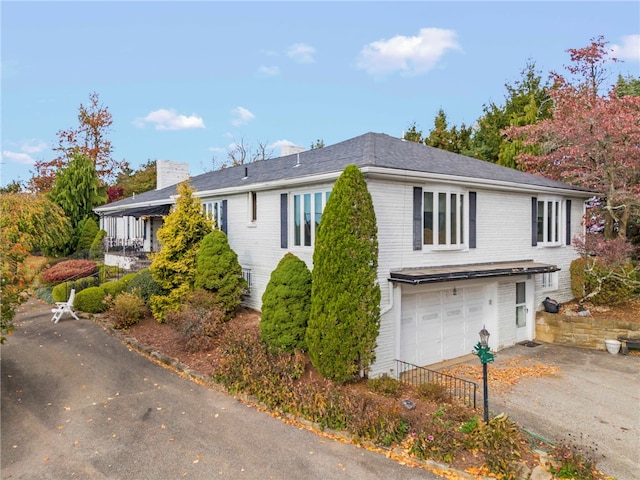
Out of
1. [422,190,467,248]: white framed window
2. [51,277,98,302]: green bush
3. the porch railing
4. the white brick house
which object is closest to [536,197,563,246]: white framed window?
the white brick house

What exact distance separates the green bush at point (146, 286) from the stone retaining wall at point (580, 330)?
1333cm

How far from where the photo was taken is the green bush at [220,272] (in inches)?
472

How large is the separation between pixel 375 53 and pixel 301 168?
7572 mm

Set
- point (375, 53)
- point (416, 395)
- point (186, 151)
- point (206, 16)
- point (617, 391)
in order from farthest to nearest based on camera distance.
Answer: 1. point (186, 151)
2. point (375, 53)
3. point (206, 16)
4. point (617, 391)
5. point (416, 395)

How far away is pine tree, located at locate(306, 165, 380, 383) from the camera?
8.39 meters

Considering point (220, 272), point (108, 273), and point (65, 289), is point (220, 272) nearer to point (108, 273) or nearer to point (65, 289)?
point (65, 289)

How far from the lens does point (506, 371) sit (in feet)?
34.9

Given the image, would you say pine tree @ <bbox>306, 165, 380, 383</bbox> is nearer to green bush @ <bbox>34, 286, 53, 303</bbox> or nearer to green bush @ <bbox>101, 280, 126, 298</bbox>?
green bush @ <bbox>101, 280, 126, 298</bbox>

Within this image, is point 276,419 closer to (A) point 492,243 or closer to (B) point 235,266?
(B) point 235,266

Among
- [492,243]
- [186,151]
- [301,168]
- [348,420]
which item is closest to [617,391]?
[492,243]

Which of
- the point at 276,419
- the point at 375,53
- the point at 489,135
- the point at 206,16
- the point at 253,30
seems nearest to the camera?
the point at 276,419

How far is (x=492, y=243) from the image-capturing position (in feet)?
Result: 40.4

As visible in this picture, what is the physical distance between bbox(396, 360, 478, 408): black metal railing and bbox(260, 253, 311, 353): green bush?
8.90 ft

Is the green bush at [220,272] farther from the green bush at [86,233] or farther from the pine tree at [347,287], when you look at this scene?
the green bush at [86,233]
